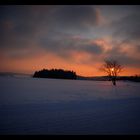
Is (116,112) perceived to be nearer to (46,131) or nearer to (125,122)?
(125,122)

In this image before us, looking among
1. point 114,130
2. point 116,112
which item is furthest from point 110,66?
point 114,130

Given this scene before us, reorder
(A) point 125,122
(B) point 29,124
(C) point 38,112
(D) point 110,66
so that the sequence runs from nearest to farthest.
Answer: (B) point 29,124, (A) point 125,122, (C) point 38,112, (D) point 110,66

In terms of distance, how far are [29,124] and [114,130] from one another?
2.12 meters

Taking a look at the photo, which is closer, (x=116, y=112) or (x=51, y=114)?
(x=51, y=114)

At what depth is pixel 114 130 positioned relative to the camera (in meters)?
4.02

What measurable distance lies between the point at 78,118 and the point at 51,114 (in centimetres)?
87

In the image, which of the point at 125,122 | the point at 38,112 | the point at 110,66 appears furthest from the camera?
the point at 110,66
